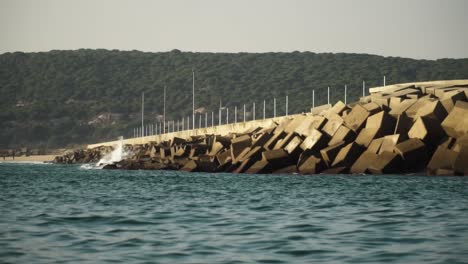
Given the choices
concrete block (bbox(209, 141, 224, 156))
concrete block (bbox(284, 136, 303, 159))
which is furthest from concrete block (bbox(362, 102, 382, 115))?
concrete block (bbox(209, 141, 224, 156))

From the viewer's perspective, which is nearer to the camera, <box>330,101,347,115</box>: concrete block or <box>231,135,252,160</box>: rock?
<box>330,101,347,115</box>: concrete block

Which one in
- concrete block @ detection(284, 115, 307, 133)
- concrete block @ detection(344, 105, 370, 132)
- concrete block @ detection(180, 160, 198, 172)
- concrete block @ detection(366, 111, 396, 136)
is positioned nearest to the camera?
concrete block @ detection(366, 111, 396, 136)

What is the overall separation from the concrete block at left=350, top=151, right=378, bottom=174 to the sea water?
8.58 metres

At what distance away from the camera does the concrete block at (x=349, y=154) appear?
122ft

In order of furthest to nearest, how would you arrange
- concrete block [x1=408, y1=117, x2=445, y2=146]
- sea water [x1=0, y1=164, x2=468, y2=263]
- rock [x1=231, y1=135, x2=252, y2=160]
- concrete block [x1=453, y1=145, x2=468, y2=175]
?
rock [x1=231, y1=135, x2=252, y2=160] < concrete block [x1=408, y1=117, x2=445, y2=146] < concrete block [x1=453, y1=145, x2=468, y2=175] < sea water [x1=0, y1=164, x2=468, y2=263]

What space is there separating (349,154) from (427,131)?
345 centimetres

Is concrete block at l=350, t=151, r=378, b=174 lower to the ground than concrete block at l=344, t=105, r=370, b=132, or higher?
lower

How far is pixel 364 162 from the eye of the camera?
36.5 m

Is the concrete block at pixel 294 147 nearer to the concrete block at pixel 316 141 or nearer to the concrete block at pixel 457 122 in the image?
the concrete block at pixel 316 141

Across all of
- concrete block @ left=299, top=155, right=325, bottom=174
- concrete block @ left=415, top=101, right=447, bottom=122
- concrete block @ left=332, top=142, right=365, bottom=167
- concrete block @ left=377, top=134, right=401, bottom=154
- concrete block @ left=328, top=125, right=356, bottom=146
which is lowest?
concrete block @ left=299, top=155, right=325, bottom=174

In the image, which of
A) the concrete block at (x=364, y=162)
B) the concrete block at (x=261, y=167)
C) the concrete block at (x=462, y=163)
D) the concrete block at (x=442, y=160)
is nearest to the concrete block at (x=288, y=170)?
the concrete block at (x=261, y=167)

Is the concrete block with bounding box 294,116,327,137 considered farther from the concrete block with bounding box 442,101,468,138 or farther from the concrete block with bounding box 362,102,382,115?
the concrete block with bounding box 442,101,468,138

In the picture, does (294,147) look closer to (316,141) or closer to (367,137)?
(316,141)

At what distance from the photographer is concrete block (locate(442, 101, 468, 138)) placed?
35.5 m
